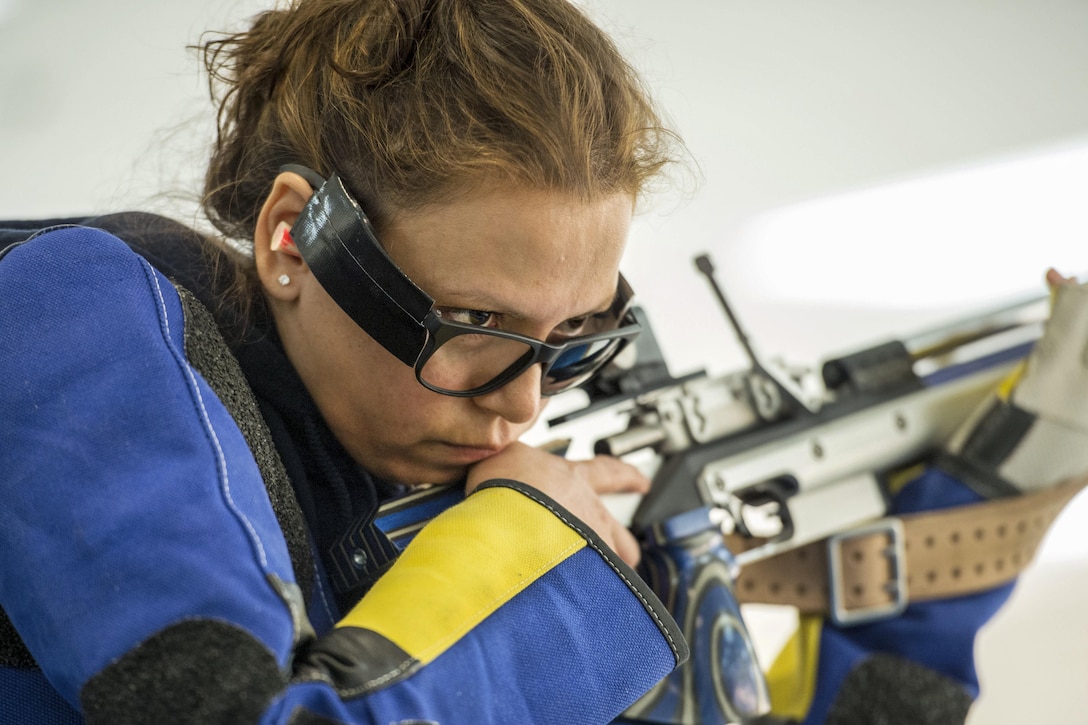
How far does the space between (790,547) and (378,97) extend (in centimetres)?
58

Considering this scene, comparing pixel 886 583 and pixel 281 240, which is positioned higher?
pixel 281 240

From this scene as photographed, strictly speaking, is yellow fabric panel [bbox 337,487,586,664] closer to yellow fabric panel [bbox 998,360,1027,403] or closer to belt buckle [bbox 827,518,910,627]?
belt buckle [bbox 827,518,910,627]

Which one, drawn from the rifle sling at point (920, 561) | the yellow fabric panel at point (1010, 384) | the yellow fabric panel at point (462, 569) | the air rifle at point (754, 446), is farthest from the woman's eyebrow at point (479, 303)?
the yellow fabric panel at point (1010, 384)

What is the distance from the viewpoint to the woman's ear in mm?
644

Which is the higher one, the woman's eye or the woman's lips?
the woman's eye

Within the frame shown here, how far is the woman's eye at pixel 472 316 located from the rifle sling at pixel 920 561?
0.52 meters

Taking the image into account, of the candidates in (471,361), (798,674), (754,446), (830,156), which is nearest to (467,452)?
(471,361)

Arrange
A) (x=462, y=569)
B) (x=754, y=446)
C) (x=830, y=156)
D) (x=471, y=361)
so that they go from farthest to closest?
1. (x=830, y=156)
2. (x=754, y=446)
3. (x=471, y=361)
4. (x=462, y=569)

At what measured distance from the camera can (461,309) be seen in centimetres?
62

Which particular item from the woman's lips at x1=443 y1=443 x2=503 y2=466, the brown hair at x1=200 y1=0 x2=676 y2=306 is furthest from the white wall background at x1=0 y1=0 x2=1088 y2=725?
the woman's lips at x1=443 y1=443 x2=503 y2=466

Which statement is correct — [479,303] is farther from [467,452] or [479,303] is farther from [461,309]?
[467,452]

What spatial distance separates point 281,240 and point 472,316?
0.14 meters

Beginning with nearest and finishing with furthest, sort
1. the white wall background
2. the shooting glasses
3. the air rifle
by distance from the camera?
the shooting glasses < the air rifle < the white wall background

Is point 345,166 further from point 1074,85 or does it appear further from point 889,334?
point 1074,85
